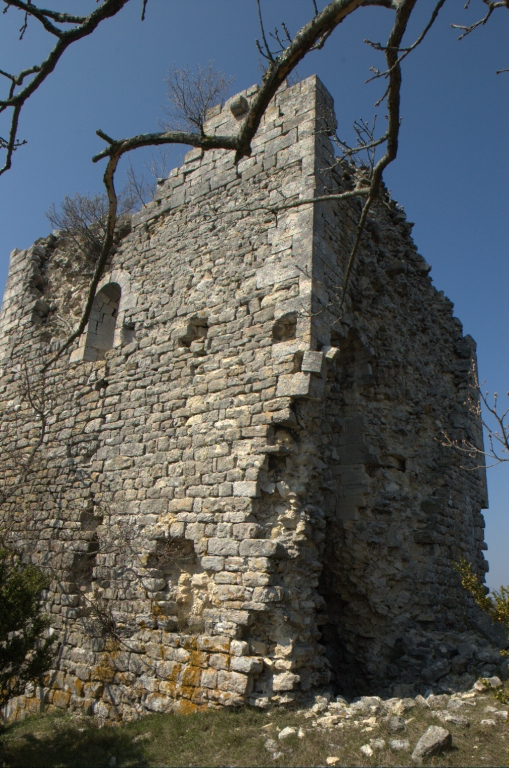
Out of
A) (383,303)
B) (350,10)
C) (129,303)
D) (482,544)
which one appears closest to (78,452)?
(129,303)

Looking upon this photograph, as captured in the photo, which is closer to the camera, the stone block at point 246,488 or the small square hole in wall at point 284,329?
the stone block at point 246,488

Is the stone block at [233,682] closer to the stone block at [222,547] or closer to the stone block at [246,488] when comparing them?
the stone block at [222,547]

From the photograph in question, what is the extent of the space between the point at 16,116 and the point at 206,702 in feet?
16.0

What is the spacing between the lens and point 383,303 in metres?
7.61

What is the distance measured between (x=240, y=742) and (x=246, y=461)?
2303 mm

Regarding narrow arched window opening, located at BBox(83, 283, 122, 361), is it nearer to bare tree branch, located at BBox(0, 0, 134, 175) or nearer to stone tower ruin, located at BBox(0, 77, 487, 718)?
stone tower ruin, located at BBox(0, 77, 487, 718)

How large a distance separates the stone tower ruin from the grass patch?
244 millimetres

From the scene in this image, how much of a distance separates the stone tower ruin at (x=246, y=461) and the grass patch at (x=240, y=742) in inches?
9.6

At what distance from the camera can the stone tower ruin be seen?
537cm

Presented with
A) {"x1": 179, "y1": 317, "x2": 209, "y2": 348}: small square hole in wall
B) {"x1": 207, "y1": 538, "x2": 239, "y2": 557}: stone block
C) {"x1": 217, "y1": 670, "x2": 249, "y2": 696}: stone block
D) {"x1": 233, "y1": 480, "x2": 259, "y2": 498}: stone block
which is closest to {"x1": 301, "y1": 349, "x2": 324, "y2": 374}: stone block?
{"x1": 233, "y1": 480, "x2": 259, "y2": 498}: stone block

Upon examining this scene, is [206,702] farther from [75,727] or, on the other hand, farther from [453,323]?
→ [453,323]

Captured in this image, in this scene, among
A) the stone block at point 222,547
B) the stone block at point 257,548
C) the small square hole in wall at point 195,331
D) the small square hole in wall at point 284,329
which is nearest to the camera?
the stone block at point 257,548

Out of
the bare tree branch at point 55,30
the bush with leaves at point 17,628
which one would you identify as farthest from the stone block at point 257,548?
the bare tree branch at point 55,30

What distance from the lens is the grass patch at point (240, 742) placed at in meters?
4.01
